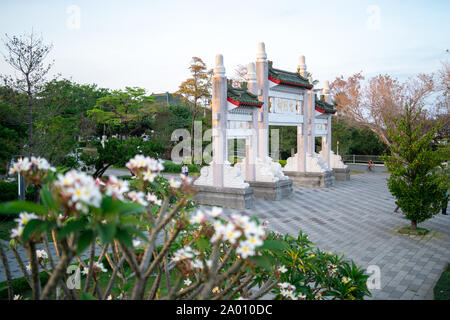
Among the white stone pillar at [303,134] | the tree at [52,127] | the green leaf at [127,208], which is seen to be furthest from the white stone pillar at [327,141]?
the green leaf at [127,208]

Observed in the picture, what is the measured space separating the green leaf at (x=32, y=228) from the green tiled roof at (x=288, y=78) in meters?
15.9

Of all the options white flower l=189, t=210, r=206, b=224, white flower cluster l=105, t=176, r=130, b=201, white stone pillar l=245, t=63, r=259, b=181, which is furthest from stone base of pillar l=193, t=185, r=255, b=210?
white flower cluster l=105, t=176, r=130, b=201

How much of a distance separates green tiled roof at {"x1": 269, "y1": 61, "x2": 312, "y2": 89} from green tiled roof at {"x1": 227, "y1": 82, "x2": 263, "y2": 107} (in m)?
1.87

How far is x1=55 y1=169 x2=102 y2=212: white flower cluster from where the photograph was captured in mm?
1621

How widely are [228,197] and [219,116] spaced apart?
3.29m

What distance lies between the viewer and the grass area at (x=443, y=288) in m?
6.38

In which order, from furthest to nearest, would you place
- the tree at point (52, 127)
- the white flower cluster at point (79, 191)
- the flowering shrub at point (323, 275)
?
1. the tree at point (52, 127)
2. the flowering shrub at point (323, 275)
3. the white flower cluster at point (79, 191)

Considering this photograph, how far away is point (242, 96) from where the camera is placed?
15242 mm

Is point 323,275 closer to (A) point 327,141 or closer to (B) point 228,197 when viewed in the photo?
(B) point 228,197

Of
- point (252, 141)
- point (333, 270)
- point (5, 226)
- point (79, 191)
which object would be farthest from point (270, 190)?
point (79, 191)

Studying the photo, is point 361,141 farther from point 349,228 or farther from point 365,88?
point 349,228

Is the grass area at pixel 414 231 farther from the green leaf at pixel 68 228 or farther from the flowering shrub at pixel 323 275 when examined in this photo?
the green leaf at pixel 68 228

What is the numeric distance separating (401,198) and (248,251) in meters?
10.4

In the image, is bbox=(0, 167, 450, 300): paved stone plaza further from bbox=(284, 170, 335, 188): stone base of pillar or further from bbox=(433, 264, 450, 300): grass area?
bbox=(284, 170, 335, 188): stone base of pillar
